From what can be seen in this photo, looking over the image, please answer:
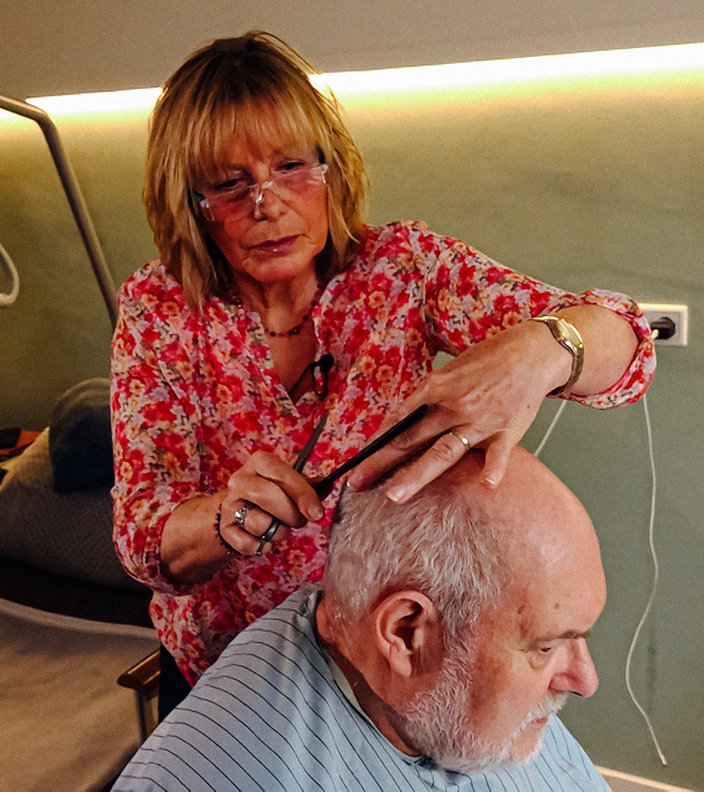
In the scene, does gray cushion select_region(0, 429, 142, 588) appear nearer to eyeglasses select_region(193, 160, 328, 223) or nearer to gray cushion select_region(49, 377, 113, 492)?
gray cushion select_region(49, 377, 113, 492)

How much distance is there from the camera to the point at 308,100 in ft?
3.51

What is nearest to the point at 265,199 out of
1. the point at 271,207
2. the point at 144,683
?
the point at 271,207

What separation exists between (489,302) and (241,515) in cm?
40

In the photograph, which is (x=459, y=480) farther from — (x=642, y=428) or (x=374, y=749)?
(x=642, y=428)

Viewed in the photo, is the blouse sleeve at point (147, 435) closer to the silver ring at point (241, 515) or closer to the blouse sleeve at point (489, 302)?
the silver ring at point (241, 515)

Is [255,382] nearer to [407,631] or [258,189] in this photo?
[258,189]

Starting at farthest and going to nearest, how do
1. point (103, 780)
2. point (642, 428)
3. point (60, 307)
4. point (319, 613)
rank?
1. point (60, 307)
2. point (642, 428)
3. point (103, 780)
4. point (319, 613)

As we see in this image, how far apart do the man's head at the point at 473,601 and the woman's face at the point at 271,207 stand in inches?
14.5

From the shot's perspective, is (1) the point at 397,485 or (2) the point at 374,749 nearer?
(1) the point at 397,485

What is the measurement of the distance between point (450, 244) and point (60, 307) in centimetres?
175

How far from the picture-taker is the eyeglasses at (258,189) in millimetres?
1059

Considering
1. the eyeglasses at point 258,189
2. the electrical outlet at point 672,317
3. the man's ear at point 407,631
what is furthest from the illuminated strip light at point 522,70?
the man's ear at point 407,631

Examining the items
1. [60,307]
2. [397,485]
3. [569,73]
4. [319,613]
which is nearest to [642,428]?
[569,73]

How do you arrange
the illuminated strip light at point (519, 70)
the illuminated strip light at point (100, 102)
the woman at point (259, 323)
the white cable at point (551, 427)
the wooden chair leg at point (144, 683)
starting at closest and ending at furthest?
the woman at point (259, 323) < the wooden chair leg at point (144, 683) < the illuminated strip light at point (519, 70) < the white cable at point (551, 427) < the illuminated strip light at point (100, 102)
